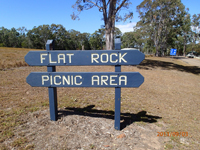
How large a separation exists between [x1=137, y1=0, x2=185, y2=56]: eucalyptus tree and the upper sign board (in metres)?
30.7

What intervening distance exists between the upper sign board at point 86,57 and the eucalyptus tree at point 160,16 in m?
30.7

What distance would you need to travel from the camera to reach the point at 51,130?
9.42 ft

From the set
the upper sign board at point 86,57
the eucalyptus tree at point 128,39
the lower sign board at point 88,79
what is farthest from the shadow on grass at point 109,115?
the eucalyptus tree at point 128,39

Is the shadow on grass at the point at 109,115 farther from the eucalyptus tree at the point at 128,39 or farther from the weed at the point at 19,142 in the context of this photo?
the eucalyptus tree at the point at 128,39

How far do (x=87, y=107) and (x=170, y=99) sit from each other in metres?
3.34

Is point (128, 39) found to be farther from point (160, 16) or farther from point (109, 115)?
point (109, 115)

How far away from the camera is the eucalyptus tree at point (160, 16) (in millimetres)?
30723

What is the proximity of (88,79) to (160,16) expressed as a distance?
37117 millimetres

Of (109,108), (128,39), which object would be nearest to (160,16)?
(109,108)

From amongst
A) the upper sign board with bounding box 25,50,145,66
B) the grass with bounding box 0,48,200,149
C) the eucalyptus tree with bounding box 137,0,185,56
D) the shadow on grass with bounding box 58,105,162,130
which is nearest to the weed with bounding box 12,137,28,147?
the grass with bounding box 0,48,200,149

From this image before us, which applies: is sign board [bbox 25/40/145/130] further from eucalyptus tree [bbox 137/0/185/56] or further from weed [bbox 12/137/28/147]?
eucalyptus tree [bbox 137/0/185/56]

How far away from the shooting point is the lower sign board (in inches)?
114

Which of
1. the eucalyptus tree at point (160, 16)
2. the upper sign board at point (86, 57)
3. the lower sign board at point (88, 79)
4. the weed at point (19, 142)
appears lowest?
the weed at point (19, 142)

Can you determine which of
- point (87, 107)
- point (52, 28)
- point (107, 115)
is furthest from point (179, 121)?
point (52, 28)
